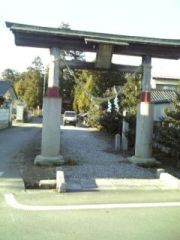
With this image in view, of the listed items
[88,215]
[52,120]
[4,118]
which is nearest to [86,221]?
[88,215]

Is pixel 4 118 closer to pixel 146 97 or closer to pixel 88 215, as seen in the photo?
pixel 146 97

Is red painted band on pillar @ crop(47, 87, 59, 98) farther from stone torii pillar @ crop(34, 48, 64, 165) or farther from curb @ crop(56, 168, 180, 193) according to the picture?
curb @ crop(56, 168, 180, 193)

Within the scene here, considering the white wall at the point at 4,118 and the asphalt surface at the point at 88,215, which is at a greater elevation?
the white wall at the point at 4,118

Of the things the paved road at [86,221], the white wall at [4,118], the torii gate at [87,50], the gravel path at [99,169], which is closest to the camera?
the paved road at [86,221]

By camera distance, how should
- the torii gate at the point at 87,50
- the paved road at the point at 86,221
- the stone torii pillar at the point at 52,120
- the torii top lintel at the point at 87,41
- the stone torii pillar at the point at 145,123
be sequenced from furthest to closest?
1. the stone torii pillar at the point at 145,123
2. the stone torii pillar at the point at 52,120
3. the torii gate at the point at 87,50
4. the torii top lintel at the point at 87,41
5. the paved road at the point at 86,221

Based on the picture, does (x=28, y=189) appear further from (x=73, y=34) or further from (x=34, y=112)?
(x=34, y=112)

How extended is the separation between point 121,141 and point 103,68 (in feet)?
20.9

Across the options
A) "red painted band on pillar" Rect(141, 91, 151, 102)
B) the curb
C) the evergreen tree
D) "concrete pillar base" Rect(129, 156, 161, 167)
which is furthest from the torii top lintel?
the curb

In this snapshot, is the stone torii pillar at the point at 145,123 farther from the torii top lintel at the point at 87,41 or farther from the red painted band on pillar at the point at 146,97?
the torii top lintel at the point at 87,41

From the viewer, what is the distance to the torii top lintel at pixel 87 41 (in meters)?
13.5

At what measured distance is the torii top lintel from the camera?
1348cm

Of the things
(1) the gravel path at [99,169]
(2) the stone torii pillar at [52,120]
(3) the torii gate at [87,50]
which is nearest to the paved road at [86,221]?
(1) the gravel path at [99,169]

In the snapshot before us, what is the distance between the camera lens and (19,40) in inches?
547

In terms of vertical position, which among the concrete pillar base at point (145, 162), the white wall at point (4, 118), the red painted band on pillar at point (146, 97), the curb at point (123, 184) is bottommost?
the curb at point (123, 184)
